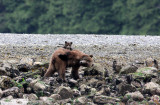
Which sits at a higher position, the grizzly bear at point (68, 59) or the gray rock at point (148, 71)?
the grizzly bear at point (68, 59)

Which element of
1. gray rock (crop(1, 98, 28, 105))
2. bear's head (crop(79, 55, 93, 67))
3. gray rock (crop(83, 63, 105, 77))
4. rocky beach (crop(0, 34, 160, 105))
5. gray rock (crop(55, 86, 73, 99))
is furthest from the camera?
gray rock (crop(83, 63, 105, 77))

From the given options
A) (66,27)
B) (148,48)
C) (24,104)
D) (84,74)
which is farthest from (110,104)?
(66,27)

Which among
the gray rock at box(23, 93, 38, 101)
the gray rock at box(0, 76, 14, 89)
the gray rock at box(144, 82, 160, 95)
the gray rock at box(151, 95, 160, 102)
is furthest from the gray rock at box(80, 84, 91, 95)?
the gray rock at box(0, 76, 14, 89)

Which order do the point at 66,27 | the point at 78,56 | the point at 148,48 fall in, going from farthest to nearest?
the point at 66,27 → the point at 148,48 → the point at 78,56

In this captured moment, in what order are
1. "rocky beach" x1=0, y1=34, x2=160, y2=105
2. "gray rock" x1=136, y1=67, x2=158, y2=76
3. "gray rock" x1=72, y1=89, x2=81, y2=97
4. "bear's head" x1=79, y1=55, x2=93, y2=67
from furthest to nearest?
"gray rock" x1=136, y1=67, x2=158, y2=76 < "bear's head" x1=79, y1=55, x2=93, y2=67 < "gray rock" x1=72, y1=89, x2=81, y2=97 < "rocky beach" x1=0, y1=34, x2=160, y2=105

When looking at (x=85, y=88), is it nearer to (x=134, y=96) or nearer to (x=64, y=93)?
(x=64, y=93)

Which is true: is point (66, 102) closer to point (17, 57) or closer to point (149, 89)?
point (149, 89)

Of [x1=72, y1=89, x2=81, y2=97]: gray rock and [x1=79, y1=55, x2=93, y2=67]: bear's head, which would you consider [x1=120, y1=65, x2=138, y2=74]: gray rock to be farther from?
[x1=72, y1=89, x2=81, y2=97]: gray rock

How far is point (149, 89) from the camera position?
5.54 m

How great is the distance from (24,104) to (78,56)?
60.0 inches

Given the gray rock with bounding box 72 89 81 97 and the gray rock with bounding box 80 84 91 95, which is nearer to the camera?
the gray rock with bounding box 72 89 81 97

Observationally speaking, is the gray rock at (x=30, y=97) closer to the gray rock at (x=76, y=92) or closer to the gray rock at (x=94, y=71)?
the gray rock at (x=76, y=92)

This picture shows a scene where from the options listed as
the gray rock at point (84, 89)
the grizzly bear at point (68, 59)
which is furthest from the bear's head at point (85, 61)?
the gray rock at point (84, 89)

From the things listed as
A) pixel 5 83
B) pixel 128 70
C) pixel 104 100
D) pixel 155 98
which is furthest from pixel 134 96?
pixel 5 83
